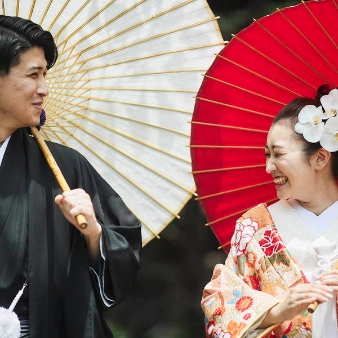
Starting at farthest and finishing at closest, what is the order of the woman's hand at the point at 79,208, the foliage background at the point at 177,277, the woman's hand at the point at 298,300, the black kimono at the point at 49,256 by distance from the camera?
the foliage background at the point at 177,277 → the black kimono at the point at 49,256 → the woman's hand at the point at 79,208 → the woman's hand at the point at 298,300

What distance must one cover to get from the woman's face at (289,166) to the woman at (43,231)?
1.73 ft

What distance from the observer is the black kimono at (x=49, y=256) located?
3.28 meters

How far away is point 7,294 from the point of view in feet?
10.7

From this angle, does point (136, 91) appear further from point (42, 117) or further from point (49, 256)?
point (49, 256)

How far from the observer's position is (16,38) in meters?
3.40

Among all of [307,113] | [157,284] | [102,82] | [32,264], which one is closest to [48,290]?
[32,264]

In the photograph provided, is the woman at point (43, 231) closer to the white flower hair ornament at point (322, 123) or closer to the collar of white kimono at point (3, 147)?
the collar of white kimono at point (3, 147)

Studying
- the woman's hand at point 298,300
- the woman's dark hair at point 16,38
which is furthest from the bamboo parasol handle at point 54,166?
the woman's hand at point 298,300

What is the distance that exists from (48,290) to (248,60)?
1.11 m

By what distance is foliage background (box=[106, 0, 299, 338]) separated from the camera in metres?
5.20

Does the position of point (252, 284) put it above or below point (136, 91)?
below

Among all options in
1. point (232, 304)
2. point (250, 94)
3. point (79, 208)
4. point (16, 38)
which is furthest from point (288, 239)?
point (16, 38)

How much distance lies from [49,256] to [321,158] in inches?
39.3

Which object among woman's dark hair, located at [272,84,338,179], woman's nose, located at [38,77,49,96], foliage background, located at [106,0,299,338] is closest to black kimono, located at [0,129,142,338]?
woman's nose, located at [38,77,49,96]
